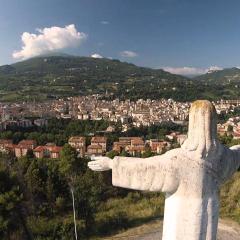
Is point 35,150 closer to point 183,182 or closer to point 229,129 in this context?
point 229,129

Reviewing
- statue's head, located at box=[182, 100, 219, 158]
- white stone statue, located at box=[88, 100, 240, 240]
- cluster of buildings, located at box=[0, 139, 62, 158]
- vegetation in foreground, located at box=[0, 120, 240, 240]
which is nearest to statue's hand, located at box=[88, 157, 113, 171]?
white stone statue, located at box=[88, 100, 240, 240]

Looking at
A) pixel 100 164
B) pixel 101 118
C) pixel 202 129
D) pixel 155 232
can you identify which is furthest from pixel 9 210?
pixel 101 118

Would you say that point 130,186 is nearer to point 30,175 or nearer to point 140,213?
point 140,213

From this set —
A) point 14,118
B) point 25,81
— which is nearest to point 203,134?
point 14,118

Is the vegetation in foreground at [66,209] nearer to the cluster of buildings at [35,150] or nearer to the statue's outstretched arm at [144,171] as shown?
the statue's outstretched arm at [144,171]

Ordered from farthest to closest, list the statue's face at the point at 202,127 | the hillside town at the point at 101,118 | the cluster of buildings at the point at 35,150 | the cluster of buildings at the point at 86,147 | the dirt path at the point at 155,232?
the hillside town at the point at 101,118
the cluster of buildings at the point at 86,147
the cluster of buildings at the point at 35,150
the dirt path at the point at 155,232
the statue's face at the point at 202,127

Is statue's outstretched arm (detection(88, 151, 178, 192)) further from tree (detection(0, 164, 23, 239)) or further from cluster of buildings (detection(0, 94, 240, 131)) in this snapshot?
cluster of buildings (detection(0, 94, 240, 131))

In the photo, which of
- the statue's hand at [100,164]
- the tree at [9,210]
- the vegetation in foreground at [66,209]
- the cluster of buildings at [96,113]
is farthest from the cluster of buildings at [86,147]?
the statue's hand at [100,164]
